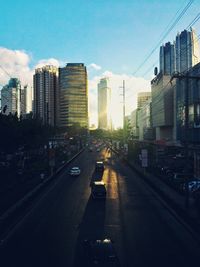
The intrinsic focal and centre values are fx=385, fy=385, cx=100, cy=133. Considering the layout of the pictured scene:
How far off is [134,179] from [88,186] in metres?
9.22

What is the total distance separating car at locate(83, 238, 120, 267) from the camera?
13.9 metres

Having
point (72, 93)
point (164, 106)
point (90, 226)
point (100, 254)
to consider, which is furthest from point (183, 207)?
point (72, 93)

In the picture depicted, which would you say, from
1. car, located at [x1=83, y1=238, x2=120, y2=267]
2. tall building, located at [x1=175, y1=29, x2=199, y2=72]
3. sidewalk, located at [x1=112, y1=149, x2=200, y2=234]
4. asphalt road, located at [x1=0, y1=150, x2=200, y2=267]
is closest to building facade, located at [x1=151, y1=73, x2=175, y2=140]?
tall building, located at [x1=175, y1=29, x2=199, y2=72]

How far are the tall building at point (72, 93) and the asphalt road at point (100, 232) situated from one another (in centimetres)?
14483

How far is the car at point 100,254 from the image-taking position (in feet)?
45.7

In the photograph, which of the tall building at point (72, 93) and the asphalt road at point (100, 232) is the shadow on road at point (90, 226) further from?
the tall building at point (72, 93)

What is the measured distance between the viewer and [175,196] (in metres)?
34.8

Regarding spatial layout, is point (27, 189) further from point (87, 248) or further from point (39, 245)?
point (87, 248)

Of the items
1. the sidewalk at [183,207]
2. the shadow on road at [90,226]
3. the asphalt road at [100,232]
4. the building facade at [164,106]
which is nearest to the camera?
the asphalt road at [100,232]

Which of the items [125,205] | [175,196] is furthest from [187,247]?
[175,196]

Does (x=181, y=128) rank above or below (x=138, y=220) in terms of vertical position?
above

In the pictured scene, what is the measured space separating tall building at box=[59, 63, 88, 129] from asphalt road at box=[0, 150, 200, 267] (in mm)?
144833

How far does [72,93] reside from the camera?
18338 cm

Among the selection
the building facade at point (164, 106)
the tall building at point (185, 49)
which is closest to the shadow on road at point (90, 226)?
the tall building at point (185, 49)
